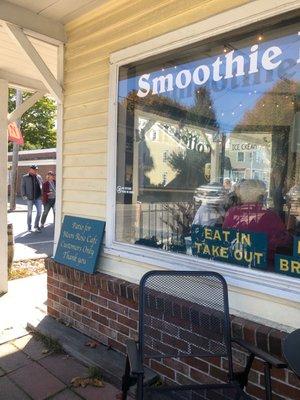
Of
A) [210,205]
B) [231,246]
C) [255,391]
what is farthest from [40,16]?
[255,391]

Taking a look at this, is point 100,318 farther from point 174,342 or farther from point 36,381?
point 174,342

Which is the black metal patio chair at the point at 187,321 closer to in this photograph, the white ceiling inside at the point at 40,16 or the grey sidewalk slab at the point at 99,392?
the grey sidewalk slab at the point at 99,392

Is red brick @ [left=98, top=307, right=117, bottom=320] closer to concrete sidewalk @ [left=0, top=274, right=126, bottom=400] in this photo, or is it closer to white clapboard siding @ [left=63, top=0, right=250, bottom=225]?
concrete sidewalk @ [left=0, top=274, right=126, bottom=400]

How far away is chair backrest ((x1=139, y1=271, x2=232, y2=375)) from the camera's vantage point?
6.94 feet

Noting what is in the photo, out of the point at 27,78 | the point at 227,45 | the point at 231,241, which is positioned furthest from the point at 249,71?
the point at 27,78

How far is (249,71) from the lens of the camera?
236 centimetres

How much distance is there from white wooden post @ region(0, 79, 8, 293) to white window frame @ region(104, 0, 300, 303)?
2.03 metres

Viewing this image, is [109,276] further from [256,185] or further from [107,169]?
[256,185]

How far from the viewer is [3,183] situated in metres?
4.61

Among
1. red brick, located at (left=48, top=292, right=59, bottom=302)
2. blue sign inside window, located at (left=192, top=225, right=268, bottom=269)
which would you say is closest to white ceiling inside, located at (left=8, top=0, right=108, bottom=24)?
blue sign inside window, located at (left=192, top=225, right=268, bottom=269)

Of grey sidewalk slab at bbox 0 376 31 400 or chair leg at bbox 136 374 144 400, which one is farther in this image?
grey sidewalk slab at bbox 0 376 31 400

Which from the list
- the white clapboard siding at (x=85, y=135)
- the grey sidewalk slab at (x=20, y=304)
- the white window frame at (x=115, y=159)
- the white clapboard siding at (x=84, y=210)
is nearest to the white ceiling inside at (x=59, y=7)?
the white window frame at (x=115, y=159)

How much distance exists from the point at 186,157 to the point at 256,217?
0.75 metres

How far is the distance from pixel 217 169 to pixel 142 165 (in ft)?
2.31
